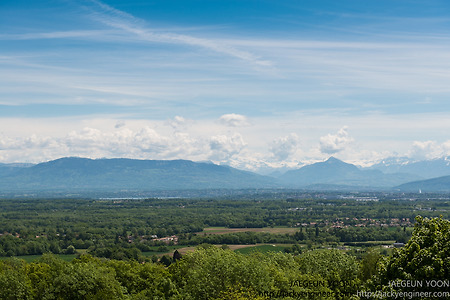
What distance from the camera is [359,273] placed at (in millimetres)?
51969

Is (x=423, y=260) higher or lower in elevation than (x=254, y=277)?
higher

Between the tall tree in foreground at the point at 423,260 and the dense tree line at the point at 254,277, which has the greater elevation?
the tall tree in foreground at the point at 423,260

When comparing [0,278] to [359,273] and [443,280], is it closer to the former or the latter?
[359,273]

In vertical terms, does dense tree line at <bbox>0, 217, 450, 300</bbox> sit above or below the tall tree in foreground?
below

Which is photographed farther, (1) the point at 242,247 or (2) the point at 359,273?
(1) the point at 242,247

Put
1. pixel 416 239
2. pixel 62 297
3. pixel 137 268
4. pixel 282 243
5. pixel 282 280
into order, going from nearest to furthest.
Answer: pixel 416 239
pixel 282 280
pixel 62 297
pixel 137 268
pixel 282 243

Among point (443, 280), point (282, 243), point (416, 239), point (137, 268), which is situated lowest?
point (282, 243)

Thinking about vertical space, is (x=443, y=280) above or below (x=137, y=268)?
above

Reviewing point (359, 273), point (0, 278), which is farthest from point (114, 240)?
point (359, 273)

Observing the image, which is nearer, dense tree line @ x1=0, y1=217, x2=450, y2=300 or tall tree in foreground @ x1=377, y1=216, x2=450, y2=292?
tall tree in foreground @ x1=377, y1=216, x2=450, y2=292

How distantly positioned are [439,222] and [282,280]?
62.3ft

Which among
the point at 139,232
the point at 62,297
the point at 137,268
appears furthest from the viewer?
the point at 139,232

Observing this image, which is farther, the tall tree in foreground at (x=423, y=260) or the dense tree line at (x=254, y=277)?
the dense tree line at (x=254, y=277)

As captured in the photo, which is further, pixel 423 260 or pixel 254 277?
pixel 254 277
